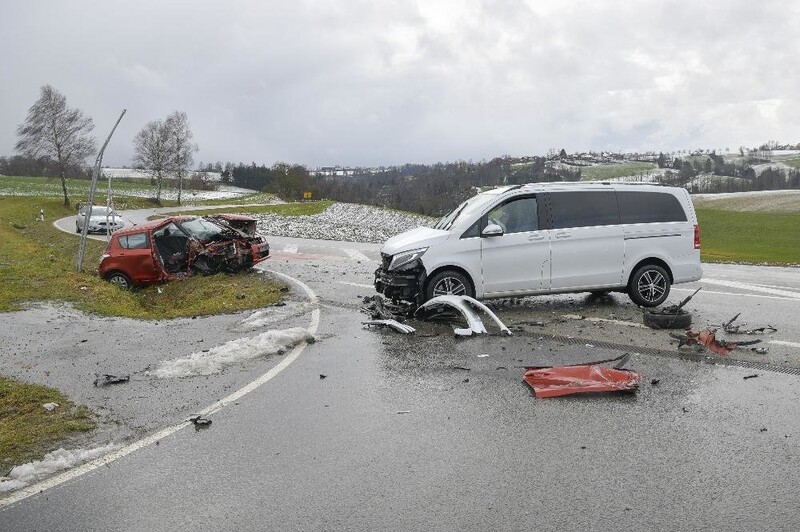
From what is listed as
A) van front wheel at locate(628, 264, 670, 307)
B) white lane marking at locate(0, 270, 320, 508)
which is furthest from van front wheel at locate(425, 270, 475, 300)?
van front wheel at locate(628, 264, 670, 307)

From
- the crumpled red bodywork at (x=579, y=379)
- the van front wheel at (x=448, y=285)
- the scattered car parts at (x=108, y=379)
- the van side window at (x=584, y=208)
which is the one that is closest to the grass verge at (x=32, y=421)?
the scattered car parts at (x=108, y=379)

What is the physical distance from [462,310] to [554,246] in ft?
7.30

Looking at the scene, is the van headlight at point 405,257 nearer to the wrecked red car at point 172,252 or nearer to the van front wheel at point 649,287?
the van front wheel at point 649,287

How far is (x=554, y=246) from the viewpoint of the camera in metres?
10.2

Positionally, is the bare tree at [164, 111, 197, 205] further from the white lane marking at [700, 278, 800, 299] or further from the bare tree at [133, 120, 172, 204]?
the white lane marking at [700, 278, 800, 299]

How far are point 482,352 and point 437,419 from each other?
237 centimetres

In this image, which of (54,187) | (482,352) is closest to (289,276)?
(482,352)

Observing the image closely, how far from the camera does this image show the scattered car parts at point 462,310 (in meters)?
8.70

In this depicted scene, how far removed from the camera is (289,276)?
1560 centimetres

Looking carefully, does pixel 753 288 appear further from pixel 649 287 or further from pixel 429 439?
pixel 429 439

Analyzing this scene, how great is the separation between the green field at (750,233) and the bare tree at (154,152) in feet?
180

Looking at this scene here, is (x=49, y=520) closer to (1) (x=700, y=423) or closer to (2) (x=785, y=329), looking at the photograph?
(1) (x=700, y=423)

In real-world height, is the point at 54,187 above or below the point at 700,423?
above

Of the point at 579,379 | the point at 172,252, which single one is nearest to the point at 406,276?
the point at 579,379
